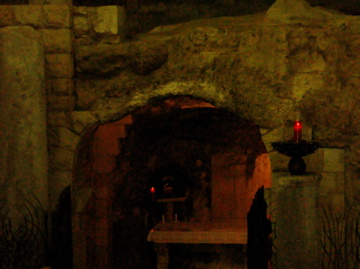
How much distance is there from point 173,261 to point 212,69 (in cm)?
351

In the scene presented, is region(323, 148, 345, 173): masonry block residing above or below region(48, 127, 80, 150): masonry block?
below

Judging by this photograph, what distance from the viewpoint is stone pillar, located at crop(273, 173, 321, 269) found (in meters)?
3.91

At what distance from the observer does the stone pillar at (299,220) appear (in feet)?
12.8

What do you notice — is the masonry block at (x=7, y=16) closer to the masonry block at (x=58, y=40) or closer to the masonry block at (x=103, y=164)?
the masonry block at (x=58, y=40)

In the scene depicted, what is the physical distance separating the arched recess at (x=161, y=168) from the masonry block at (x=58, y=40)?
193 centimetres

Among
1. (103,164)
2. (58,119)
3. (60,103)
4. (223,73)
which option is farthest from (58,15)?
(103,164)

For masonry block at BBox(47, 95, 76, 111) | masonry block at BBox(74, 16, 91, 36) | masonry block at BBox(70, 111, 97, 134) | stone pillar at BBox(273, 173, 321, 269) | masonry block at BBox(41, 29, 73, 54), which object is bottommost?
stone pillar at BBox(273, 173, 321, 269)

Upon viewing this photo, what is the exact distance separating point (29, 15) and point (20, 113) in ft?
3.22

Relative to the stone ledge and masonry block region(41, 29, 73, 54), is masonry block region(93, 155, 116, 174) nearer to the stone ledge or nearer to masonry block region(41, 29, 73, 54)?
masonry block region(41, 29, 73, 54)

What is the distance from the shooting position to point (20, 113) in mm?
4711

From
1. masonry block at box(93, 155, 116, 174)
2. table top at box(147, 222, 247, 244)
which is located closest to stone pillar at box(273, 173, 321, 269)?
table top at box(147, 222, 247, 244)

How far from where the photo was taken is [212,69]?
474 cm

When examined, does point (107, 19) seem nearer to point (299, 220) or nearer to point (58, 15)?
point (58, 15)

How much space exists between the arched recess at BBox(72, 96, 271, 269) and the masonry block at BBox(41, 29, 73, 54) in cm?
193
